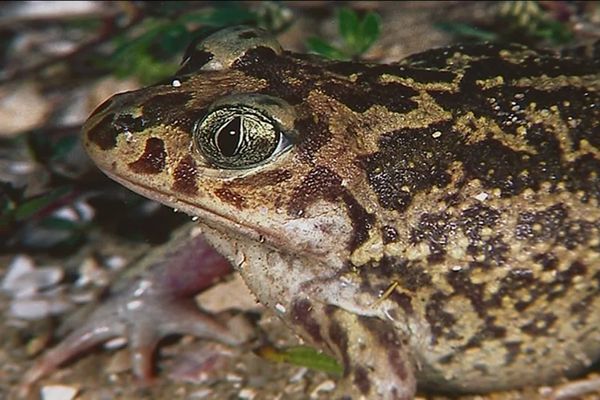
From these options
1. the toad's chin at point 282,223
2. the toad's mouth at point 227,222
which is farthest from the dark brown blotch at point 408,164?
the toad's mouth at point 227,222

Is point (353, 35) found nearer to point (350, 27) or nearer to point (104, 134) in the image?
point (350, 27)

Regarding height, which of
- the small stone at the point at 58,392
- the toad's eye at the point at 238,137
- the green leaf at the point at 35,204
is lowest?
the small stone at the point at 58,392

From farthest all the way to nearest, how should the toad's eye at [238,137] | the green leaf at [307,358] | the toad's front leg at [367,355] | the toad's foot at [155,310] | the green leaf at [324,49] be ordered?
the green leaf at [324,49]
the toad's foot at [155,310]
the green leaf at [307,358]
the toad's front leg at [367,355]
the toad's eye at [238,137]

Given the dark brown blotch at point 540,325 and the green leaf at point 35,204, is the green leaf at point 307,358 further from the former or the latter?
the green leaf at point 35,204

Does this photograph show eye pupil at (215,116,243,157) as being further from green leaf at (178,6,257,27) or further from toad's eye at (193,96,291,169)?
green leaf at (178,6,257,27)

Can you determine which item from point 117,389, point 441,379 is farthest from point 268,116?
point 117,389

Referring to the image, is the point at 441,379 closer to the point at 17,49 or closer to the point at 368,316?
the point at 368,316

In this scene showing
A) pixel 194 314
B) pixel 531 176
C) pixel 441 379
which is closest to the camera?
pixel 531 176

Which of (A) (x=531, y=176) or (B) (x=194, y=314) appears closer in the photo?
(A) (x=531, y=176)
